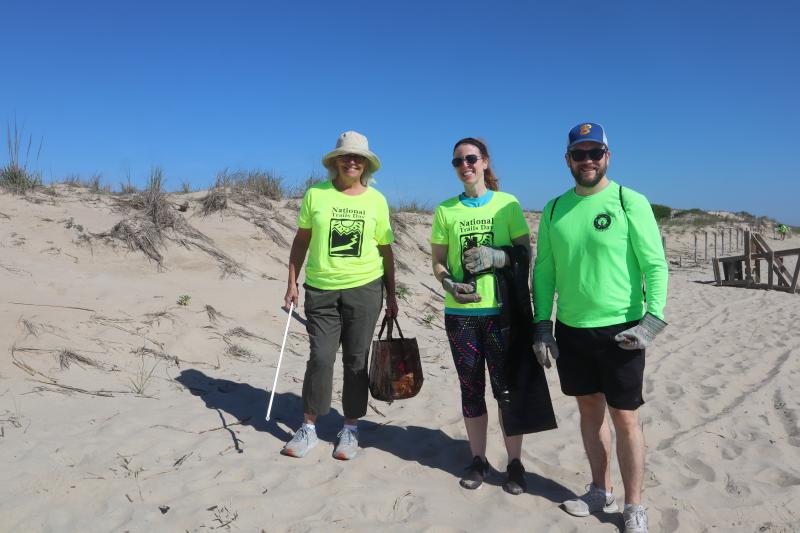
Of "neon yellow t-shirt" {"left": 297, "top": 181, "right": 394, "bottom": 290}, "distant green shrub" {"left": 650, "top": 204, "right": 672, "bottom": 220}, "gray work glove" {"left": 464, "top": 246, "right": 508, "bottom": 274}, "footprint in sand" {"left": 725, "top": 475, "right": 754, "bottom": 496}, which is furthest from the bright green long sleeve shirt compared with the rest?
"distant green shrub" {"left": 650, "top": 204, "right": 672, "bottom": 220}

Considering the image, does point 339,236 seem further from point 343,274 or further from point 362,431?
point 362,431

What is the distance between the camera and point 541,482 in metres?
3.58

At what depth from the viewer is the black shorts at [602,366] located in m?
2.79

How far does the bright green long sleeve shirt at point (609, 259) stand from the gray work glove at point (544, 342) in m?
0.17

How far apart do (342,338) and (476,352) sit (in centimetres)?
97

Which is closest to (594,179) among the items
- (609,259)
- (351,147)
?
(609,259)

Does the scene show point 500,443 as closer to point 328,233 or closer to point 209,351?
point 328,233

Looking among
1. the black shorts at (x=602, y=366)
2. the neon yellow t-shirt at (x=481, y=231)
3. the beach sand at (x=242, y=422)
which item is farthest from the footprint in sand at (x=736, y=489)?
the neon yellow t-shirt at (x=481, y=231)

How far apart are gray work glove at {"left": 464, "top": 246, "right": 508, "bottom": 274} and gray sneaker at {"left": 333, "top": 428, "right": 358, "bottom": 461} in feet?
4.61

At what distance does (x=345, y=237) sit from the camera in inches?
145

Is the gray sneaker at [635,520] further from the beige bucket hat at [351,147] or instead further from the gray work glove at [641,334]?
the beige bucket hat at [351,147]

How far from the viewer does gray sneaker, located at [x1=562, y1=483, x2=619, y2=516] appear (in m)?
3.10

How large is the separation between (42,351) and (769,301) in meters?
12.9

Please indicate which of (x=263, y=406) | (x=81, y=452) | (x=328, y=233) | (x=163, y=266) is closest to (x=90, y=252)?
(x=163, y=266)
